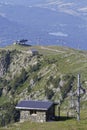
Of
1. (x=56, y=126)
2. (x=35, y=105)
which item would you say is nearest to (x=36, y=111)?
(x=35, y=105)

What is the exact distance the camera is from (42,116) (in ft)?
269

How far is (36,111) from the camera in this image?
82.8 m

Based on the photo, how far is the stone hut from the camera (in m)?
81.9

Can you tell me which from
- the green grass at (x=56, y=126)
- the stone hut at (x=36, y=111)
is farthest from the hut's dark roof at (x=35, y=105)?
the green grass at (x=56, y=126)

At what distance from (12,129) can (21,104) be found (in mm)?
12474

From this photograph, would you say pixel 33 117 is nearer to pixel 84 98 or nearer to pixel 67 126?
pixel 67 126

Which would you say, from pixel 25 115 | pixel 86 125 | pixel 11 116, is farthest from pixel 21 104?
pixel 11 116

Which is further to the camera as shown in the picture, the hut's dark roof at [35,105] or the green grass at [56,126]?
the hut's dark roof at [35,105]

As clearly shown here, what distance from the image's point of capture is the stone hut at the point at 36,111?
269 ft

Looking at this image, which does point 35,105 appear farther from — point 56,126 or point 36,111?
point 56,126

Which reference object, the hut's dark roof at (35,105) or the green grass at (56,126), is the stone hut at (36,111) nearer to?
the hut's dark roof at (35,105)

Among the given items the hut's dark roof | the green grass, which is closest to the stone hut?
the hut's dark roof

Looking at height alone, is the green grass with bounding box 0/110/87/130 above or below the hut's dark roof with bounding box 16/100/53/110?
below

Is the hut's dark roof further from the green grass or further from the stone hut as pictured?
the green grass
